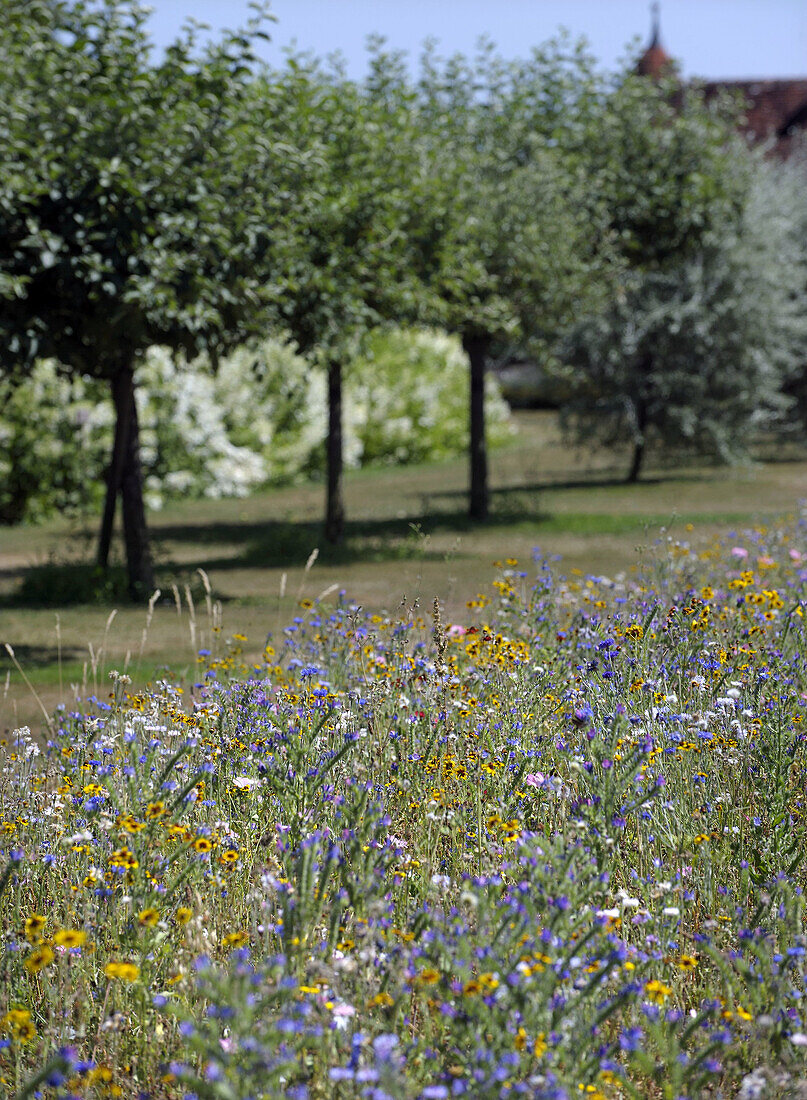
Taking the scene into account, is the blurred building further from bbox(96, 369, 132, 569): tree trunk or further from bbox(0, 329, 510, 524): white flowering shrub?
bbox(96, 369, 132, 569): tree trunk

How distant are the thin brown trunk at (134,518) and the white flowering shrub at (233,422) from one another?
5.41 ft

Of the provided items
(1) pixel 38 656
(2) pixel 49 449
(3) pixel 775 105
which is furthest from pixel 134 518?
(3) pixel 775 105

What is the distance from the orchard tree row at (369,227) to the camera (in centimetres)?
836

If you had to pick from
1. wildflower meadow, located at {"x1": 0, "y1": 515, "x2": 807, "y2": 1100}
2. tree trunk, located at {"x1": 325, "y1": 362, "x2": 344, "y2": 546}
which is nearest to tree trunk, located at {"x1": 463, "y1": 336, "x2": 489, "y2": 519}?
tree trunk, located at {"x1": 325, "y1": 362, "x2": 344, "y2": 546}

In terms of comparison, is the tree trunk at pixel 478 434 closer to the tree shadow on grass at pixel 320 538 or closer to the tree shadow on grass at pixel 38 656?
the tree shadow on grass at pixel 320 538

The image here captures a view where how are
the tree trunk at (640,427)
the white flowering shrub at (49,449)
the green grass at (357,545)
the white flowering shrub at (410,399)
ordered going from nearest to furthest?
the green grass at (357,545) < the white flowering shrub at (49,449) < the tree trunk at (640,427) < the white flowering shrub at (410,399)

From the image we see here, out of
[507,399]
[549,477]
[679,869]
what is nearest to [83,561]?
[679,869]

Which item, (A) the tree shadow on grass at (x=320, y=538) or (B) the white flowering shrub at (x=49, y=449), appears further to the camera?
(B) the white flowering shrub at (x=49, y=449)

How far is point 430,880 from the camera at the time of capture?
326cm

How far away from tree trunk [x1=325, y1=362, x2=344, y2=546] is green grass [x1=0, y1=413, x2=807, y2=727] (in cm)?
22

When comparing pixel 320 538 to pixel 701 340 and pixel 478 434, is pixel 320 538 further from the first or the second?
pixel 701 340

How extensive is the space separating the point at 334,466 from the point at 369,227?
3137 mm

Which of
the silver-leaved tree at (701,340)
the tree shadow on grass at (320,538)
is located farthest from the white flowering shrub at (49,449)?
the silver-leaved tree at (701,340)

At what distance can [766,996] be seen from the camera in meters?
2.80
